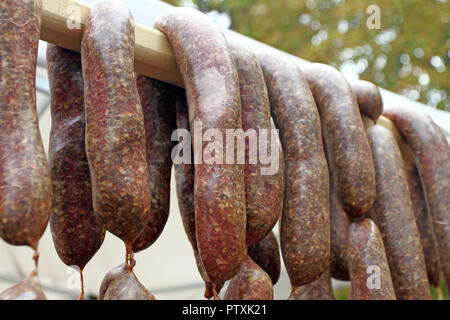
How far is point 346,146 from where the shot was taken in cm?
127

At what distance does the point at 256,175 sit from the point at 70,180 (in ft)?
1.14

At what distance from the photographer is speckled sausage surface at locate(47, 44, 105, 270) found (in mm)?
910

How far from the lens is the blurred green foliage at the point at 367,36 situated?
4.66m

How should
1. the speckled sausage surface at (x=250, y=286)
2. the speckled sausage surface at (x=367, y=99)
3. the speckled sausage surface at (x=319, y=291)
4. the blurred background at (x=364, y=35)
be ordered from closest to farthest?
the speckled sausage surface at (x=250, y=286), the speckled sausage surface at (x=319, y=291), the speckled sausage surface at (x=367, y=99), the blurred background at (x=364, y=35)

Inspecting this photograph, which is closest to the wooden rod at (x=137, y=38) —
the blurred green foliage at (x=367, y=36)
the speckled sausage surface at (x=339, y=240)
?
the speckled sausage surface at (x=339, y=240)

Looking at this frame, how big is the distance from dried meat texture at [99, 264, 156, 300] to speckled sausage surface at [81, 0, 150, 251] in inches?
2.0

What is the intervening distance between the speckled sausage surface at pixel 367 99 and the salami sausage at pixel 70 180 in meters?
0.82

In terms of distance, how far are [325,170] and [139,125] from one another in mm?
477

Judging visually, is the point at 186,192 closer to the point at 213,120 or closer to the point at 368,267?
the point at 213,120

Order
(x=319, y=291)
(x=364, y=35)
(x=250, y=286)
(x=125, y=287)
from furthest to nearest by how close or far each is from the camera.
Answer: (x=364, y=35) < (x=319, y=291) < (x=250, y=286) < (x=125, y=287)

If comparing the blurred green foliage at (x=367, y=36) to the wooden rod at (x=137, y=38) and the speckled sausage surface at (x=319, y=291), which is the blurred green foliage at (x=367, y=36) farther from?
the wooden rod at (x=137, y=38)

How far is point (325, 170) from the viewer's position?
115cm

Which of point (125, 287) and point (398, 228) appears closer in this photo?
point (125, 287)

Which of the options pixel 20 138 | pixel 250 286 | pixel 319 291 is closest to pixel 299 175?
pixel 250 286
